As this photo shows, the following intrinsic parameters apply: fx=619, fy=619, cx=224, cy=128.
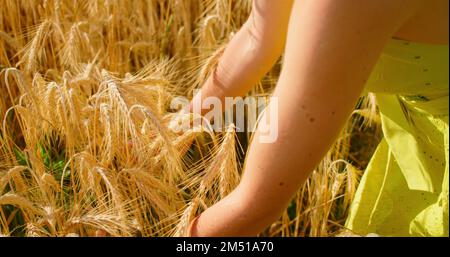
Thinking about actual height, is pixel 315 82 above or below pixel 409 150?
above

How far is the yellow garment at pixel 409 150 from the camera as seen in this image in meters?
0.77

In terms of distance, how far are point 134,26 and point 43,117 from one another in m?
0.61

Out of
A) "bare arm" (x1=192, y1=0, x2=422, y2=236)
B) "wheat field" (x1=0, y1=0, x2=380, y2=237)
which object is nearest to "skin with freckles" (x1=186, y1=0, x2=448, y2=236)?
"bare arm" (x1=192, y1=0, x2=422, y2=236)

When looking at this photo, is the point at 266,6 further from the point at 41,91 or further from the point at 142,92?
the point at 41,91

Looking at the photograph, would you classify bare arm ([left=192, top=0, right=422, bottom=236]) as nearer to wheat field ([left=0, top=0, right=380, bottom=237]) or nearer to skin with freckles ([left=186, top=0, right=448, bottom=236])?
skin with freckles ([left=186, top=0, right=448, bottom=236])

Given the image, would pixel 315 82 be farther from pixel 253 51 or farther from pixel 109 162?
pixel 109 162

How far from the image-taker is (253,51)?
955 millimetres

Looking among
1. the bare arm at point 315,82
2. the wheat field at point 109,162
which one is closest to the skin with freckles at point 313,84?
the bare arm at point 315,82

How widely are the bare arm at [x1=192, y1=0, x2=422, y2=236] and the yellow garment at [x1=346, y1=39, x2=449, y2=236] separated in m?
0.11

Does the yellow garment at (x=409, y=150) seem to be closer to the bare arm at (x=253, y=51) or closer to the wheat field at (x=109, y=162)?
the wheat field at (x=109, y=162)

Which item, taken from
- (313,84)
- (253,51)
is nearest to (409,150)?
(253,51)

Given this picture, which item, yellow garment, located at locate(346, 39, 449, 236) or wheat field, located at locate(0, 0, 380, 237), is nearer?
yellow garment, located at locate(346, 39, 449, 236)

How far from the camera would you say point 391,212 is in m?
1.06

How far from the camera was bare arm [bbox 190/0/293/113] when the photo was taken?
881mm
